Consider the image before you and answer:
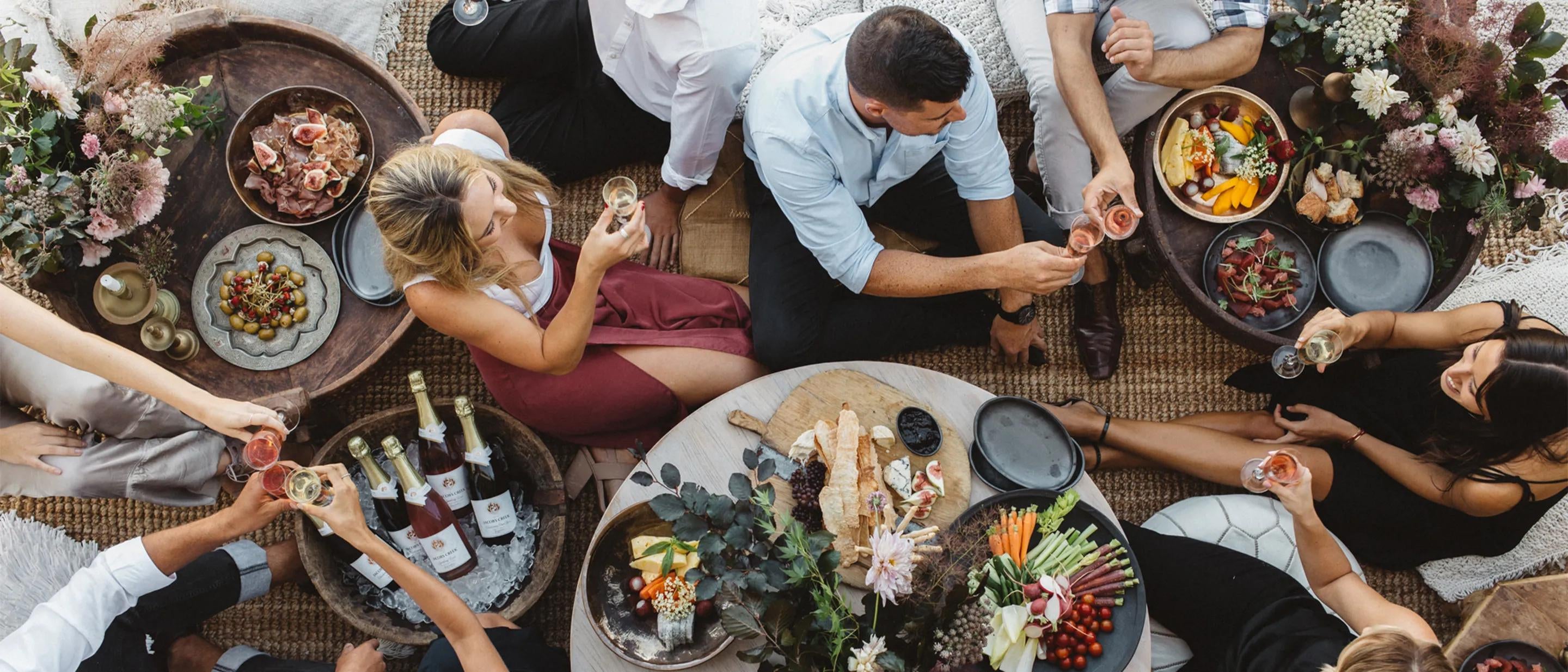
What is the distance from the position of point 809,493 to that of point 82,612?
5.56ft

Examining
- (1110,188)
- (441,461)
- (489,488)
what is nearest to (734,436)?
(489,488)

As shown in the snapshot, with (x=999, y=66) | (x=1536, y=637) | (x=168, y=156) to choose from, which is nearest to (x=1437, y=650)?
(x=1536, y=637)

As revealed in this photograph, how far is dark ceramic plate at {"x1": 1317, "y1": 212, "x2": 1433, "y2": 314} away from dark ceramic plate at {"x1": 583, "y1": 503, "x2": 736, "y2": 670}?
1921mm

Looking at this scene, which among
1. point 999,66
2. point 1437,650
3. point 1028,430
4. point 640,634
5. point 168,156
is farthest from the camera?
point 999,66

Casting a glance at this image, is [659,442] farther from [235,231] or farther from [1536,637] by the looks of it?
A: [1536,637]

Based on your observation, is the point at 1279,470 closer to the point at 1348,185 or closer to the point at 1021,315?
the point at 1021,315

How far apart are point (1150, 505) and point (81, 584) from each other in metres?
2.93

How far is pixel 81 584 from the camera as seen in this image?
2.08m

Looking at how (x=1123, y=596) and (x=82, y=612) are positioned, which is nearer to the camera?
(x=1123, y=596)

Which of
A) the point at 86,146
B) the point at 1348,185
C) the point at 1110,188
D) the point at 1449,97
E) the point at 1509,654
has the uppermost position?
the point at 86,146

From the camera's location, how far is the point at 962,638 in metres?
1.66

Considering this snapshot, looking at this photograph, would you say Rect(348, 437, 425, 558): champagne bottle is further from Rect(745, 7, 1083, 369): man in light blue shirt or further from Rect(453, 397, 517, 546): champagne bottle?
Rect(745, 7, 1083, 369): man in light blue shirt

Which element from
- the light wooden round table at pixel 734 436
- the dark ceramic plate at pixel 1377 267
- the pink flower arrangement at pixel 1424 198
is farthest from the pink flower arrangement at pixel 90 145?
the pink flower arrangement at pixel 1424 198

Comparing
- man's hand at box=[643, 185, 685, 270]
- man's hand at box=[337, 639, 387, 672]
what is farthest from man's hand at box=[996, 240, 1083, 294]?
man's hand at box=[337, 639, 387, 672]
